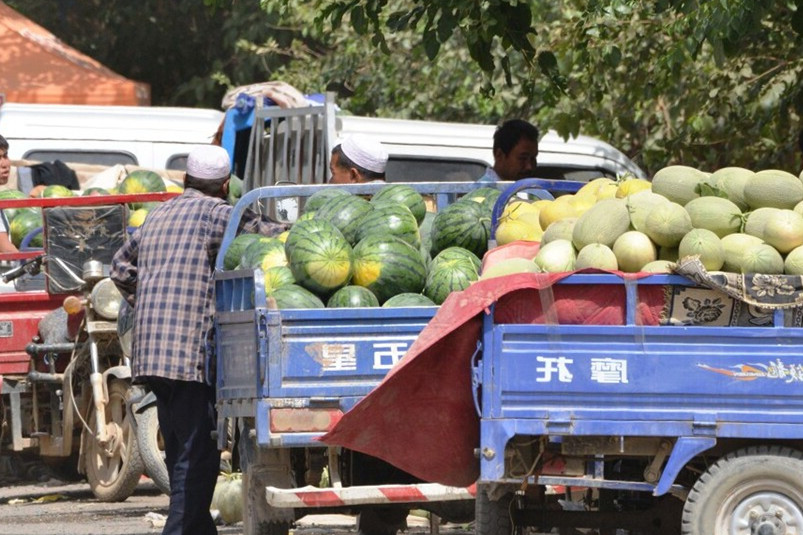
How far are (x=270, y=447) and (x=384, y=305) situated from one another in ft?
2.63

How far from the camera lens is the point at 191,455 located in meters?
7.10

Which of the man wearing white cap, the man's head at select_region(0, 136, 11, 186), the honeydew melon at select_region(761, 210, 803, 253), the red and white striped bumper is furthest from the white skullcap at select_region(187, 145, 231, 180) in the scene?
the man's head at select_region(0, 136, 11, 186)

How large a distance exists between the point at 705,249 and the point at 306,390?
5.41 feet

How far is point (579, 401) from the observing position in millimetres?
5602

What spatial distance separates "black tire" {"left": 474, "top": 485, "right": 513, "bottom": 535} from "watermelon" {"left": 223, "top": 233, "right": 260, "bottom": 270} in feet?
5.22

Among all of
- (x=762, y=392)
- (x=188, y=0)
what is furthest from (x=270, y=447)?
(x=188, y=0)

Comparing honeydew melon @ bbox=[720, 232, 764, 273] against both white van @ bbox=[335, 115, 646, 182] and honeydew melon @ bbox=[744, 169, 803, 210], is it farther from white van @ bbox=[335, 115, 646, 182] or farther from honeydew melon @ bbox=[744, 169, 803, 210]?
white van @ bbox=[335, 115, 646, 182]

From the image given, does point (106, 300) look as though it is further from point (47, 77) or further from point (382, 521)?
point (47, 77)

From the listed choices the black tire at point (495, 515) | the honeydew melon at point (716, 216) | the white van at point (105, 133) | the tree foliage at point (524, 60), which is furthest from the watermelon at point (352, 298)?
the white van at point (105, 133)

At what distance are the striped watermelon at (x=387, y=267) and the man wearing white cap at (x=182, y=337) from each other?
0.75 metres

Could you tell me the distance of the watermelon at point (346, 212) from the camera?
23.6 feet

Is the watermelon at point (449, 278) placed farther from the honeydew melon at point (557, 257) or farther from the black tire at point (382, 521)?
the black tire at point (382, 521)

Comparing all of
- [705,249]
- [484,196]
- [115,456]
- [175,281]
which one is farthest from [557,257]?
[115,456]

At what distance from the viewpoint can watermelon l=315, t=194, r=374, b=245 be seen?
7.19m
